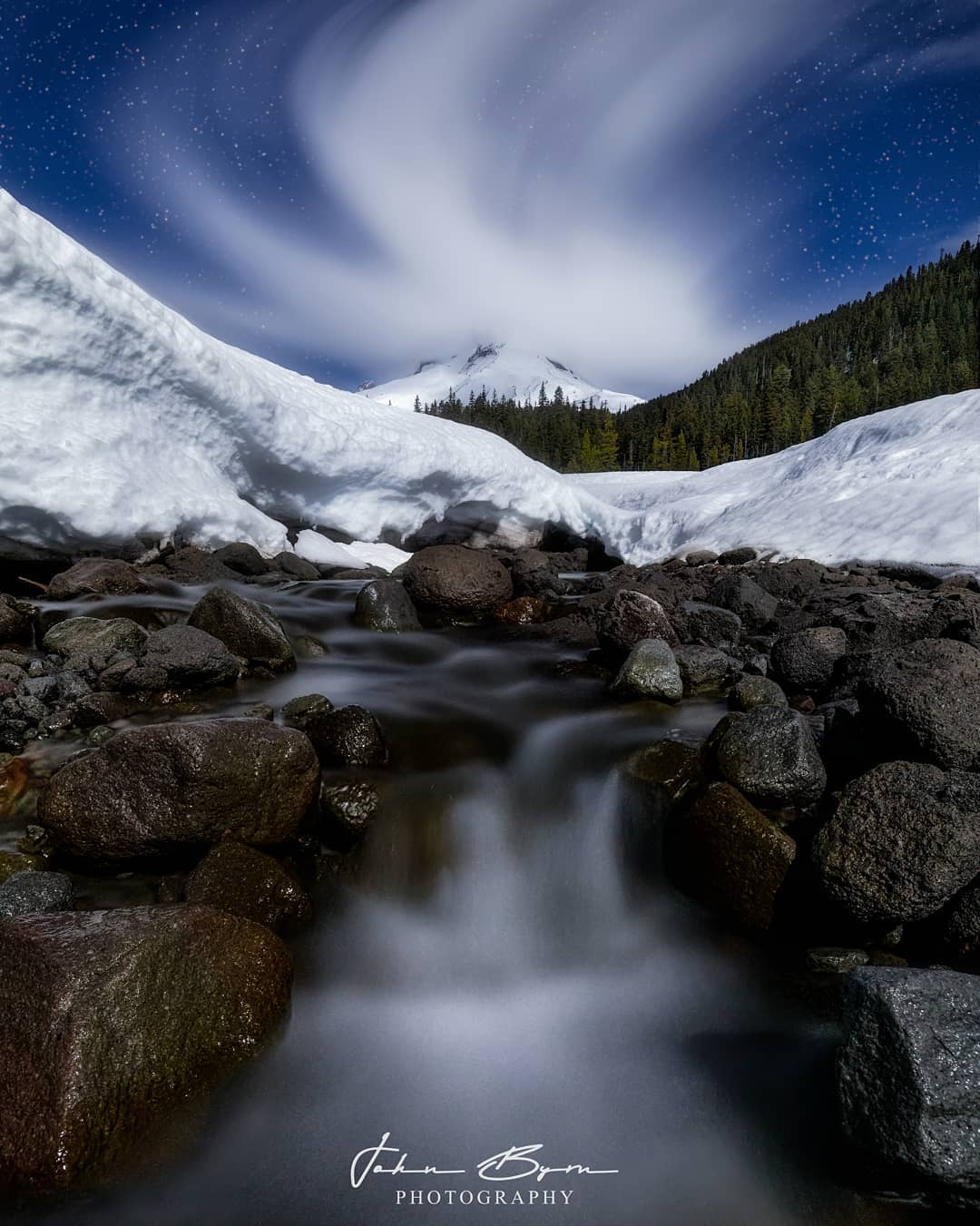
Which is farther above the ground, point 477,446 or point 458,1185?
point 477,446

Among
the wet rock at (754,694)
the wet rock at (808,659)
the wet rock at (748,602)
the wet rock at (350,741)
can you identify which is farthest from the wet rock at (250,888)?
the wet rock at (748,602)

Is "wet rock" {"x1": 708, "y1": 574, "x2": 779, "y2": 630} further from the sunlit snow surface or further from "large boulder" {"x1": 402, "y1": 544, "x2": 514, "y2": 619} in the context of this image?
"large boulder" {"x1": 402, "y1": 544, "x2": 514, "y2": 619}

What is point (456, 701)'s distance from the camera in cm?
573

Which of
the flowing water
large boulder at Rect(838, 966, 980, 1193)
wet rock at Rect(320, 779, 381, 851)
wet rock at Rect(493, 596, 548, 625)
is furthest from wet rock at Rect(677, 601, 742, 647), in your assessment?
large boulder at Rect(838, 966, 980, 1193)

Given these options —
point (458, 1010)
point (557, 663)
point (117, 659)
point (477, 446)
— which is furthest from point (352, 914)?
point (477, 446)

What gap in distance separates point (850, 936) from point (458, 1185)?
6.73 ft

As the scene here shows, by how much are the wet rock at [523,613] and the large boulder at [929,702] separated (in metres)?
5.22

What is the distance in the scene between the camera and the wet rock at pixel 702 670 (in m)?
5.79

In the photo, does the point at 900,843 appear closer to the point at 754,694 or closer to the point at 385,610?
the point at 754,694

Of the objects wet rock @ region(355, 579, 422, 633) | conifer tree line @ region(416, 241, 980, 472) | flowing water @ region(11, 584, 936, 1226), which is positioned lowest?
flowing water @ region(11, 584, 936, 1226)

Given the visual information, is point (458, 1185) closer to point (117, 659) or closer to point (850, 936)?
point (850, 936)

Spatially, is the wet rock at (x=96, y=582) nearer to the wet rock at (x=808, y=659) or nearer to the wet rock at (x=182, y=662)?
the wet rock at (x=182, y=662)

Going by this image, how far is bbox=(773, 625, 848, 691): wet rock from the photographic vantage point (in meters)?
5.64

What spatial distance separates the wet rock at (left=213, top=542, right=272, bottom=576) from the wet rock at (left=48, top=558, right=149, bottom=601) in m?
1.76
